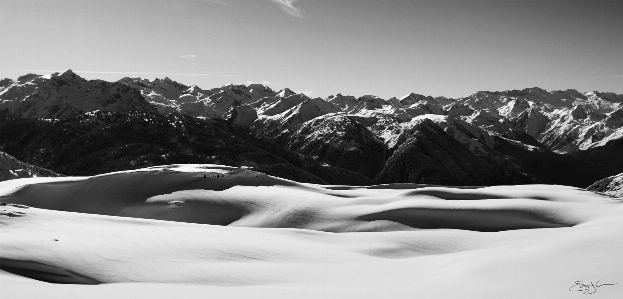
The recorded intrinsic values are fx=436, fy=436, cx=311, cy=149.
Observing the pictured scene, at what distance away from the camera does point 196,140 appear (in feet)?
589

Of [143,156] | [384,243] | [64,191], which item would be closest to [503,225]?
[384,243]

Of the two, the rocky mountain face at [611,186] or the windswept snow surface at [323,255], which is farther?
the rocky mountain face at [611,186]

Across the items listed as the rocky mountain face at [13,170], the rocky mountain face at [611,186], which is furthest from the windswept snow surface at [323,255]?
the rocky mountain face at [13,170]

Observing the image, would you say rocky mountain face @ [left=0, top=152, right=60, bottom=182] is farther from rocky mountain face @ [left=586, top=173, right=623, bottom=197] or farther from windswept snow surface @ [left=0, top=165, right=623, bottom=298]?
rocky mountain face @ [left=586, top=173, right=623, bottom=197]

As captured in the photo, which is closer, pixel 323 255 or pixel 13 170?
pixel 323 255
